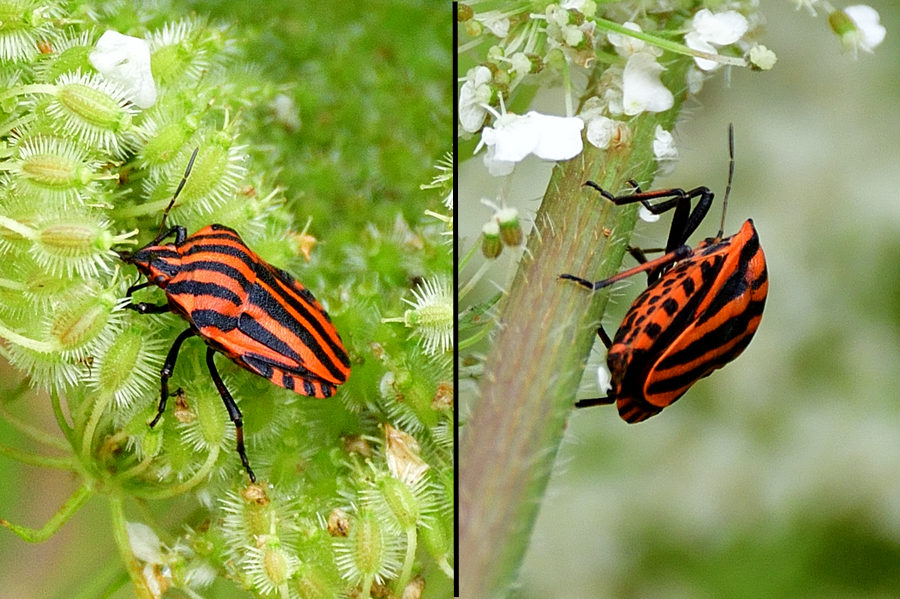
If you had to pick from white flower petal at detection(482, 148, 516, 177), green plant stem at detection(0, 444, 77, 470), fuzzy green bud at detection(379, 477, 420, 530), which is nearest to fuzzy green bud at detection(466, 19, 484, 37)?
white flower petal at detection(482, 148, 516, 177)

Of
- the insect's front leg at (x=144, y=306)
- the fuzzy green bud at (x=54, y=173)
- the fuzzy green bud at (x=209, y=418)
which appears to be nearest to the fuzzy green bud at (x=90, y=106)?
the fuzzy green bud at (x=54, y=173)

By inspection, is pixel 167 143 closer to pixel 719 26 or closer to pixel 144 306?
pixel 144 306

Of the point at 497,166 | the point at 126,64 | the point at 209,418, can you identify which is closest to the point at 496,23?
the point at 497,166

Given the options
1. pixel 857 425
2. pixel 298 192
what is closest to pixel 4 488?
pixel 298 192

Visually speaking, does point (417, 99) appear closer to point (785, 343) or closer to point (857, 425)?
point (785, 343)

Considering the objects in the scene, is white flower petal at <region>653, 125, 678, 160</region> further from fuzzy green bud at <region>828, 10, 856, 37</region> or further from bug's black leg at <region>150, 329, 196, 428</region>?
bug's black leg at <region>150, 329, 196, 428</region>

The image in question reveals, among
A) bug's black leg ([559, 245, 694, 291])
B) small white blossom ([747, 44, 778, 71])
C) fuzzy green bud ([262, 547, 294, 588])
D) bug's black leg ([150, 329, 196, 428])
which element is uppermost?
small white blossom ([747, 44, 778, 71])
